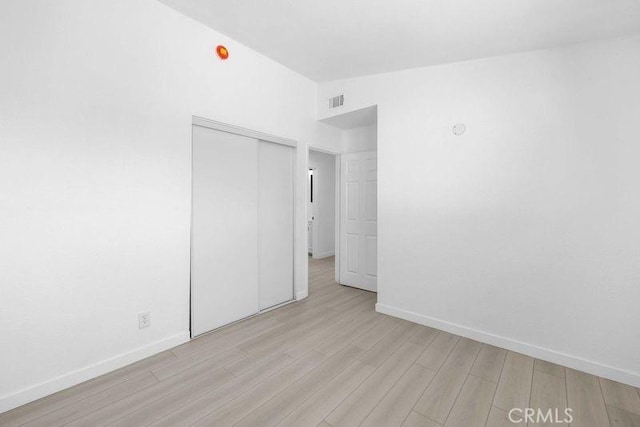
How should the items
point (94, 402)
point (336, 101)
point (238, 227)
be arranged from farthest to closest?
point (336, 101) → point (238, 227) → point (94, 402)

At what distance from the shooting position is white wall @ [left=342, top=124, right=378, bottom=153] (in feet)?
13.5

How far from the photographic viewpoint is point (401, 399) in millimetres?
1882

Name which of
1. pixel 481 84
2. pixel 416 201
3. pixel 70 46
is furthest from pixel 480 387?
pixel 70 46

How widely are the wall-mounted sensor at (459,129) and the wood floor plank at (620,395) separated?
2375 mm

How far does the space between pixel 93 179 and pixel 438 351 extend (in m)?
3.17

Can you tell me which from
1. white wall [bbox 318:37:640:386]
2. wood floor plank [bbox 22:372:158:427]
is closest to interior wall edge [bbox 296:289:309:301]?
white wall [bbox 318:37:640:386]

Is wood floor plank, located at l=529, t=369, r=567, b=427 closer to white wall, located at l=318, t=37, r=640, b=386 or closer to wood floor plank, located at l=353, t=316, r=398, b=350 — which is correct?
white wall, located at l=318, t=37, r=640, b=386

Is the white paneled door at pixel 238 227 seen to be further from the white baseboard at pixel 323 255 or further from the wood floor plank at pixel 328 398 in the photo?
the white baseboard at pixel 323 255

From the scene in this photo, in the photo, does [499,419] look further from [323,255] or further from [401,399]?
[323,255]

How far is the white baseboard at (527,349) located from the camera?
2141mm

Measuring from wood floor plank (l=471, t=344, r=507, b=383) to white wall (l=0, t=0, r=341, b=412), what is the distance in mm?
2587

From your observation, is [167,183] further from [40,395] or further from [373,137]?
[373,137]

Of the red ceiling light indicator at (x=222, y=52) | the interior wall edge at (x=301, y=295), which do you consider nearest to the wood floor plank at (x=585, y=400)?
the interior wall edge at (x=301, y=295)

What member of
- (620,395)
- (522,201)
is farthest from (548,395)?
(522,201)
